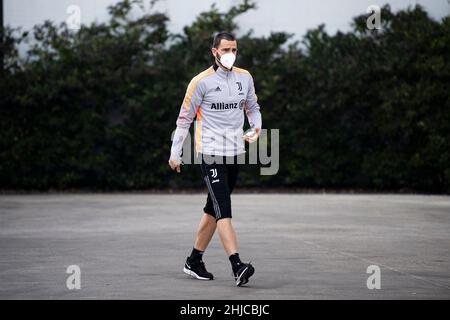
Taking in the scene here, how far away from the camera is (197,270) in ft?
29.5

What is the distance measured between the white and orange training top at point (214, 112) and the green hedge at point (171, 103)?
11258mm

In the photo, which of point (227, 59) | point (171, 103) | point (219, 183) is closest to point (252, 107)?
point (227, 59)

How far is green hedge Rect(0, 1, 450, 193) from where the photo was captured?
20.0 meters

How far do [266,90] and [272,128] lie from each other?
0.79m

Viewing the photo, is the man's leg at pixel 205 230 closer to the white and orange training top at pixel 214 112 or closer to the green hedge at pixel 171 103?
the white and orange training top at pixel 214 112

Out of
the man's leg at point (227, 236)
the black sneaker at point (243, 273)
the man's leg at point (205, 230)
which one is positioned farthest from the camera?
the man's leg at point (205, 230)

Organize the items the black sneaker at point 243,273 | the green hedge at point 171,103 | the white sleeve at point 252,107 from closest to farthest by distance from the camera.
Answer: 1. the black sneaker at point 243,273
2. the white sleeve at point 252,107
3. the green hedge at point 171,103

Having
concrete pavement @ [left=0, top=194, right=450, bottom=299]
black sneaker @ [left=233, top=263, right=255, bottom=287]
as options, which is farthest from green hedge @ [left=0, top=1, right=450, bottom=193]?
black sneaker @ [left=233, top=263, right=255, bottom=287]

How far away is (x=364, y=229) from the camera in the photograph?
13219 mm

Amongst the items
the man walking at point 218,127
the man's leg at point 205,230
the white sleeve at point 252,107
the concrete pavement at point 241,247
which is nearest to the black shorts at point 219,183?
the man walking at point 218,127

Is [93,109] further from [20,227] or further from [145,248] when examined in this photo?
[145,248]

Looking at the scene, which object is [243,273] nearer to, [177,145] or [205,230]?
[205,230]

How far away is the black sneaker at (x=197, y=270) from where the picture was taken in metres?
8.94

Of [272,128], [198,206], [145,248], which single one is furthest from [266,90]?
[145,248]
